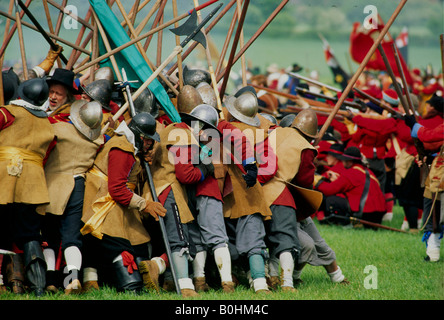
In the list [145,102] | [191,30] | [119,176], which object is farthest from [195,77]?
[119,176]

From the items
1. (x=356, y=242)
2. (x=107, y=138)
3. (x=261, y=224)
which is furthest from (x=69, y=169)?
(x=356, y=242)

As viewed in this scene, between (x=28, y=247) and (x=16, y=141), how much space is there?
88 cm

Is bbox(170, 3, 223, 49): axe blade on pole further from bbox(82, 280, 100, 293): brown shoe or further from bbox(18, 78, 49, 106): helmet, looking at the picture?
bbox(82, 280, 100, 293): brown shoe

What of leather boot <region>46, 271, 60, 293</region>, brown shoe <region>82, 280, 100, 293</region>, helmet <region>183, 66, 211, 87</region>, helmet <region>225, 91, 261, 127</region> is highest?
helmet <region>183, 66, 211, 87</region>

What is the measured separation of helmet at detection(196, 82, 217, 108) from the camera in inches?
282

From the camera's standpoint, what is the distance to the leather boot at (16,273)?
19.7 feet

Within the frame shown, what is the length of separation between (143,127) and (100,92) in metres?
1.03

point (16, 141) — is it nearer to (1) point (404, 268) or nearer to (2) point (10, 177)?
(2) point (10, 177)

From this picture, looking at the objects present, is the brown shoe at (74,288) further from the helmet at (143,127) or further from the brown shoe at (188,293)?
the helmet at (143,127)

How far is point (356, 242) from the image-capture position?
1020 cm

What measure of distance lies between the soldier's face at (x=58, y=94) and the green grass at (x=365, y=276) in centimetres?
183

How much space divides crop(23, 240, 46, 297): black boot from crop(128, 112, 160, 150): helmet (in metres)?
1.23

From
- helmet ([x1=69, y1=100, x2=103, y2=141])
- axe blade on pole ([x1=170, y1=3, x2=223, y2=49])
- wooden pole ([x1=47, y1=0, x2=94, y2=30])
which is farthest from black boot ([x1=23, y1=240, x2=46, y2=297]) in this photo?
wooden pole ([x1=47, y1=0, x2=94, y2=30])

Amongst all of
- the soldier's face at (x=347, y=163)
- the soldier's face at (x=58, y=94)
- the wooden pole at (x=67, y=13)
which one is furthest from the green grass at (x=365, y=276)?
the wooden pole at (x=67, y=13)
